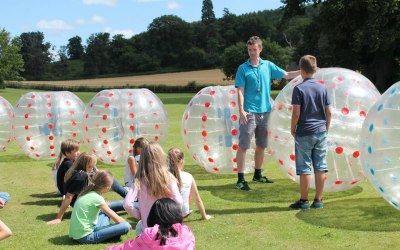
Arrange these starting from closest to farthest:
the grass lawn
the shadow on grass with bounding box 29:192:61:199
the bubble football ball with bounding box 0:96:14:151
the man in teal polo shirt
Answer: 1. the grass lawn
2. the man in teal polo shirt
3. the shadow on grass with bounding box 29:192:61:199
4. the bubble football ball with bounding box 0:96:14:151

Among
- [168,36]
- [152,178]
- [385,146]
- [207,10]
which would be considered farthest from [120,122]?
[207,10]

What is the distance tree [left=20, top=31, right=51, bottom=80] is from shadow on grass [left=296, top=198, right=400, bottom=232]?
95512mm

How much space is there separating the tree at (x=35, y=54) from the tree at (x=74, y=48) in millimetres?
10240

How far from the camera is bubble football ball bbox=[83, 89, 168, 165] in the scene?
9383 millimetres

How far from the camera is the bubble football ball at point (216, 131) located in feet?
27.3

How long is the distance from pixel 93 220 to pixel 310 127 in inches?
104

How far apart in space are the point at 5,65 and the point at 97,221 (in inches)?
2350

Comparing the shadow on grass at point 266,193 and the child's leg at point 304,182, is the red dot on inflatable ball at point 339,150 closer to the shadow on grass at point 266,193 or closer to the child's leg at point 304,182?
the child's leg at point 304,182

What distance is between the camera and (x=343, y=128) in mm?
6738

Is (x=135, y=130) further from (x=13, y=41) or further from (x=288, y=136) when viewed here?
(x=13, y=41)

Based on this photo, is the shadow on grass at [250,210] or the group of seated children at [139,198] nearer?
the group of seated children at [139,198]

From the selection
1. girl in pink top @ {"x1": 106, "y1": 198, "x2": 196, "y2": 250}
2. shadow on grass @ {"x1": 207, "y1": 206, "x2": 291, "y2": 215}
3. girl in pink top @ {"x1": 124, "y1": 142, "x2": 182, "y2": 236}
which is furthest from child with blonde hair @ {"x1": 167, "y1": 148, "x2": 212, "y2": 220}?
girl in pink top @ {"x1": 106, "y1": 198, "x2": 196, "y2": 250}

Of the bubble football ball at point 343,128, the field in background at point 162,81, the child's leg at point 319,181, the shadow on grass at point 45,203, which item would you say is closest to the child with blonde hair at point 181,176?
the child's leg at point 319,181

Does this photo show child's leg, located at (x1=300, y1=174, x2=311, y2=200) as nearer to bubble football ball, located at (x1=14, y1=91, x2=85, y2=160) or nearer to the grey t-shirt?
the grey t-shirt
